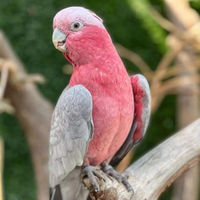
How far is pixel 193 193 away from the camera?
170cm

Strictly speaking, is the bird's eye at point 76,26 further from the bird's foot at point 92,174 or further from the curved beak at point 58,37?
the bird's foot at point 92,174

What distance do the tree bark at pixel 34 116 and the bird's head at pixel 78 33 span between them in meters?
0.77

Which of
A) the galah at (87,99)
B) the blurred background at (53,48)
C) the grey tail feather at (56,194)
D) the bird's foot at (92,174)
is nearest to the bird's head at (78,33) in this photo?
the galah at (87,99)

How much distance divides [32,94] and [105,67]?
2.85 feet

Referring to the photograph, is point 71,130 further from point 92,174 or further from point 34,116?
point 34,116

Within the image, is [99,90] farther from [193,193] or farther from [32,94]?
[193,193]

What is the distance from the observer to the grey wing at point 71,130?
0.81 meters

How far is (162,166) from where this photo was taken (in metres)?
0.98

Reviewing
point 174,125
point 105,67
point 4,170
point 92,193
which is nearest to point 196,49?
point 174,125

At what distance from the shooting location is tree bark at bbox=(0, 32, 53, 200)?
62.8 inches

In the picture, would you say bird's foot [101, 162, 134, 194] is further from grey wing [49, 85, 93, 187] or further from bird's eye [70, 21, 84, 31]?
bird's eye [70, 21, 84, 31]

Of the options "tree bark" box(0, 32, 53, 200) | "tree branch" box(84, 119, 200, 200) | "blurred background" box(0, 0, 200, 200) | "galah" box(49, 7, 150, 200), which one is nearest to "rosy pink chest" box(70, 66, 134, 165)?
"galah" box(49, 7, 150, 200)

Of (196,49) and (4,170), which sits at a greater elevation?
(196,49)

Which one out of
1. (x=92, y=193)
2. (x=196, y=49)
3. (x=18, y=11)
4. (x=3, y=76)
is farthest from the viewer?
(x=18, y=11)
